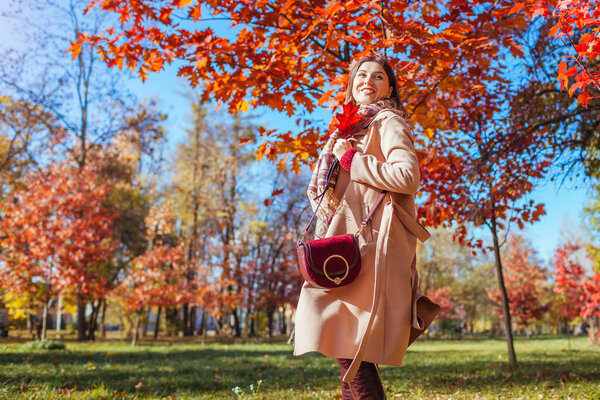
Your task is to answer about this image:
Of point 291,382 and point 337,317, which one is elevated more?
point 337,317

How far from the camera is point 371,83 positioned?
2.51m

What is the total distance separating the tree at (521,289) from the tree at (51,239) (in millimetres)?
24297

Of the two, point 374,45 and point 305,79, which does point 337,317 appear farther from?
point 305,79

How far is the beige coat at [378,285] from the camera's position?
2.05 metres

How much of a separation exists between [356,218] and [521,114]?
5484mm

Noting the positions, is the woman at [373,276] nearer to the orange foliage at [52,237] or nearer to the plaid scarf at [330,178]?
the plaid scarf at [330,178]

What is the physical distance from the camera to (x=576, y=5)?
3.26 m

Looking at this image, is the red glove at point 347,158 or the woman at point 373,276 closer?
the woman at point 373,276

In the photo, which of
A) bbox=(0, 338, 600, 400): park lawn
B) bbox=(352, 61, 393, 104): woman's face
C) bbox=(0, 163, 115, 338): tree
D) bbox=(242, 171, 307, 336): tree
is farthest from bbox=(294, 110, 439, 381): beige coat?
bbox=(242, 171, 307, 336): tree

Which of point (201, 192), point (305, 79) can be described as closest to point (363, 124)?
point (305, 79)

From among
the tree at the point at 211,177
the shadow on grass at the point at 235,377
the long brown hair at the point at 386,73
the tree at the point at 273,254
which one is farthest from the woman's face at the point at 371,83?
the tree at the point at 211,177

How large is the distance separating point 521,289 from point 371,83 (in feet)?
96.6

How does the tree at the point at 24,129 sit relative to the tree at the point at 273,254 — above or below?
above

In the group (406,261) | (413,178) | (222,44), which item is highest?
(222,44)
